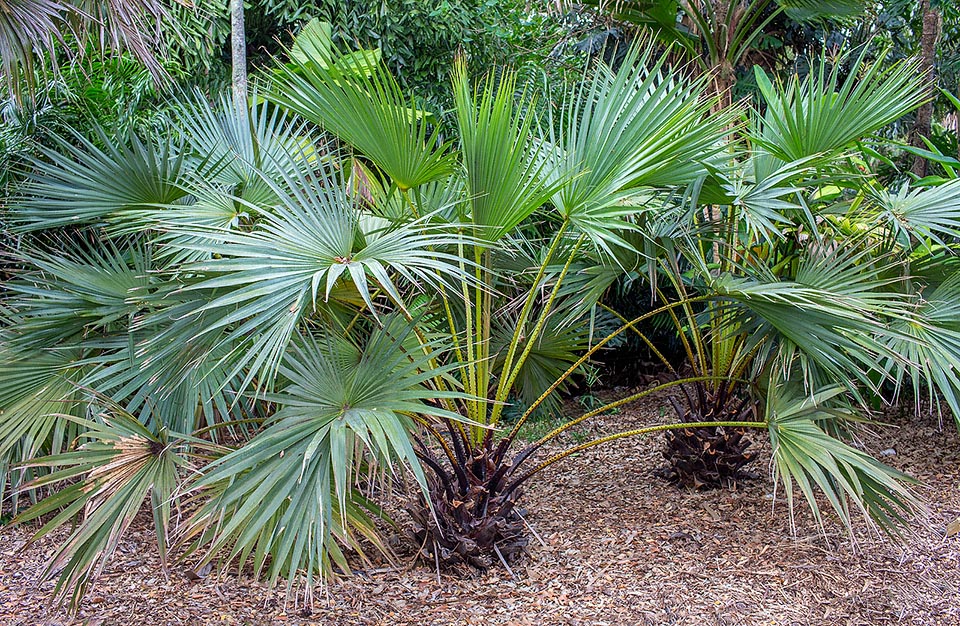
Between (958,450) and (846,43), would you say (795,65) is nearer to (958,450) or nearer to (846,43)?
(846,43)

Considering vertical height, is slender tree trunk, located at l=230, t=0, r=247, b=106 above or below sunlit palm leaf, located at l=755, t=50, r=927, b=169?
above

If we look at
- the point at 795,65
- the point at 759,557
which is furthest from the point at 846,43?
the point at 759,557

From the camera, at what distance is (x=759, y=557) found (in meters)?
3.56

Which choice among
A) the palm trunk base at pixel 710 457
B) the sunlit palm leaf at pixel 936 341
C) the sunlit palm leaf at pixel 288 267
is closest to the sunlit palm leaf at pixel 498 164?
the sunlit palm leaf at pixel 288 267

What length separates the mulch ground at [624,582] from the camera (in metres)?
3.07

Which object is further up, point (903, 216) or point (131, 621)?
point (903, 216)

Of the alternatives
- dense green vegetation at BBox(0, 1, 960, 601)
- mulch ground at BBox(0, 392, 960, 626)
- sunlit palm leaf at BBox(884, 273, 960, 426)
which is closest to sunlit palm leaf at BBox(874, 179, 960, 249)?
dense green vegetation at BBox(0, 1, 960, 601)

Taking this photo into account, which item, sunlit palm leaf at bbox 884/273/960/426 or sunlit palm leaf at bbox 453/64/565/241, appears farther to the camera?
sunlit palm leaf at bbox 884/273/960/426

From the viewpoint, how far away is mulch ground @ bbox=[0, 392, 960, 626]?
3066 mm

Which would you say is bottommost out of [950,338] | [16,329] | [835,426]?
[835,426]

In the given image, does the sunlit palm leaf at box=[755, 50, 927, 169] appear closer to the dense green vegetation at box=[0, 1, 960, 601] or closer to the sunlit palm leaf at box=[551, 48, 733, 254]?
the dense green vegetation at box=[0, 1, 960, 601]

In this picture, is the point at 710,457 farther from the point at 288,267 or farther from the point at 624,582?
the point at 288,267

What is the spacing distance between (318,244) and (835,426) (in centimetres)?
240

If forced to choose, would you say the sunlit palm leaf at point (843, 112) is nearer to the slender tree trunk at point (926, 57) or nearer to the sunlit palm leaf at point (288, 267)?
the sunlit palm leaf at point (288, 267)
